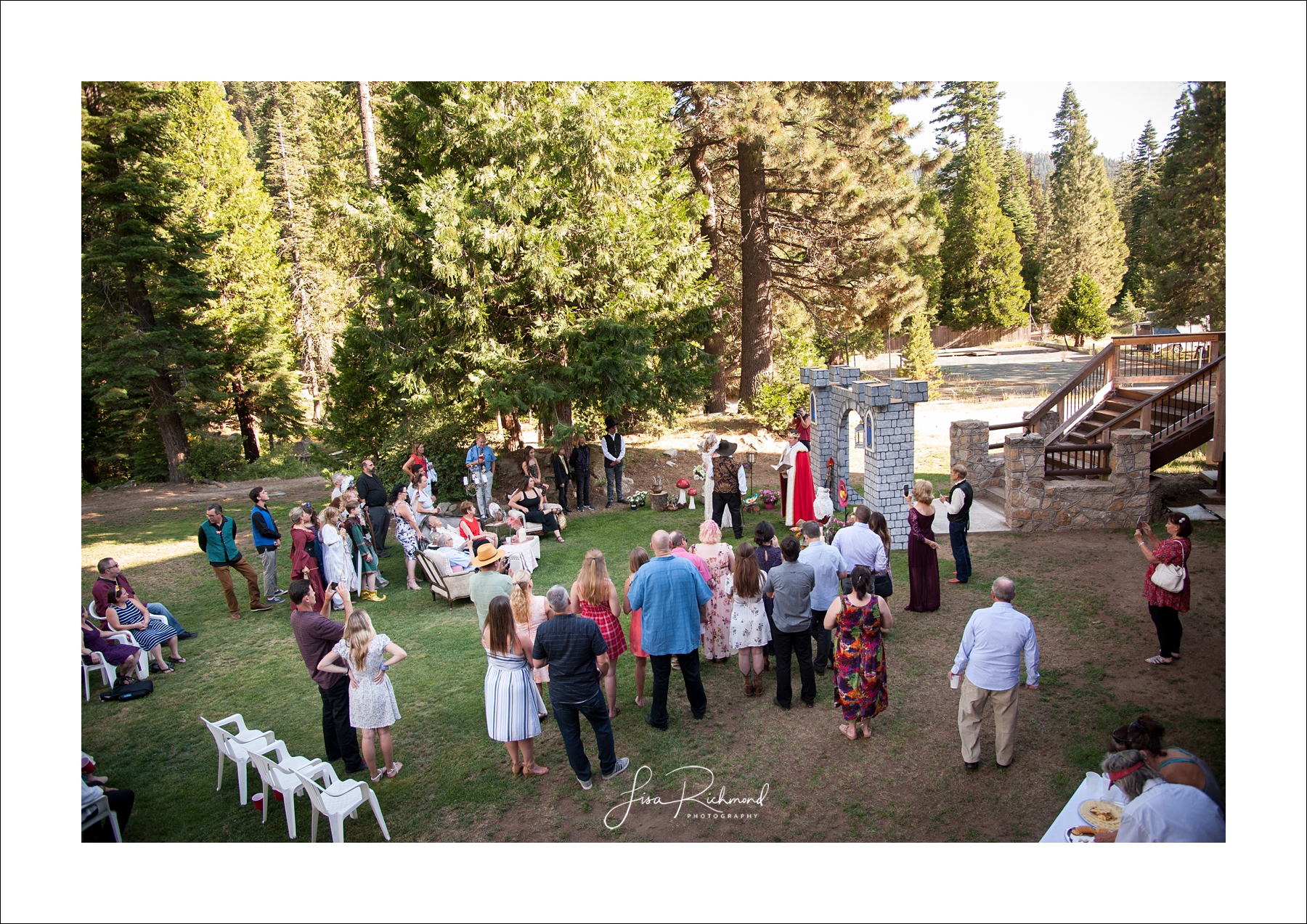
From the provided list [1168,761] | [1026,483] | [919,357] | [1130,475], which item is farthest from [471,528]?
[919,357]

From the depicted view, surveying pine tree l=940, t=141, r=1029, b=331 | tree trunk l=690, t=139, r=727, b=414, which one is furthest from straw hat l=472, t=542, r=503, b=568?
pine tree l=940, t=141, r=1029, b=331

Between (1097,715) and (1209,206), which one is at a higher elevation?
(1209,206)

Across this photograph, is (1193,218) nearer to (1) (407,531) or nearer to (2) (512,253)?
(2) (512,253)

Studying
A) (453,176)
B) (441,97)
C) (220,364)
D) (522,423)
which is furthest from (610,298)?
(220,364)

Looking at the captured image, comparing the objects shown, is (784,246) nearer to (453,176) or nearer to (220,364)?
(453,176)

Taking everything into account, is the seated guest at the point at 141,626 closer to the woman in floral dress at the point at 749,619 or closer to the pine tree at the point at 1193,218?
the woman in floral dress at the point at 749,619

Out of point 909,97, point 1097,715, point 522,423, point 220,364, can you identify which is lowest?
point 1097,715

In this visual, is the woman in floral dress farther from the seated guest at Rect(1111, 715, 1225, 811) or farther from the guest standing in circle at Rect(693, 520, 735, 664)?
the seated guest at Rect(1111, 715, 1225, 811)

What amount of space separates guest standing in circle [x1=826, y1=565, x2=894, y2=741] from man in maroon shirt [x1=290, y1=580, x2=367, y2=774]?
3.74m

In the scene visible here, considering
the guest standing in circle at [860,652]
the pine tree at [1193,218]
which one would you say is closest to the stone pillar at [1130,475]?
the pine tree at [1193,218]

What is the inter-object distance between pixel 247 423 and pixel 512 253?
577 inches

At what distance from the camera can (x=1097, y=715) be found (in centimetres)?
648

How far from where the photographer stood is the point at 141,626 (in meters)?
8.09

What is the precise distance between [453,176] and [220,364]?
409 inches
